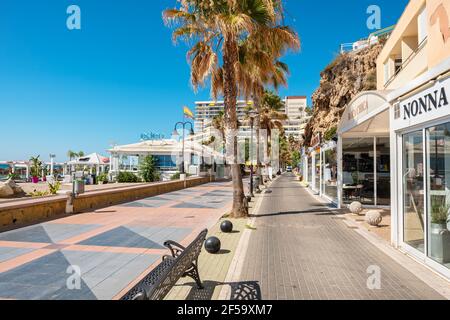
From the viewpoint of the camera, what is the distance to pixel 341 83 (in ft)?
151

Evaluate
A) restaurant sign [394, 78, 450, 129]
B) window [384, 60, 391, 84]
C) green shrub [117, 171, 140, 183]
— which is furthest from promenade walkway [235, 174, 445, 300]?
green shrub [117, 171, 140, 183]

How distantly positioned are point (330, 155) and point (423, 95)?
38.9ft

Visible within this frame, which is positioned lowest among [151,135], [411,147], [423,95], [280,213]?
[280,213]

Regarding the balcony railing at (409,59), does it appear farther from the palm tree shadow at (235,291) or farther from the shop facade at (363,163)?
the palm tree shadow at (235,291)

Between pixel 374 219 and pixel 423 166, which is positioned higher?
pixel 423 166

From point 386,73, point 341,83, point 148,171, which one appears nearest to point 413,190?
point 386,73

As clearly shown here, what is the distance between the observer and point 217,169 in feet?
149

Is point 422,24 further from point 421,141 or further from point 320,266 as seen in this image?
point 320,266

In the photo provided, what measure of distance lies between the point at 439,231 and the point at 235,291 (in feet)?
13.1

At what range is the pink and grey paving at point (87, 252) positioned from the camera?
201 inches

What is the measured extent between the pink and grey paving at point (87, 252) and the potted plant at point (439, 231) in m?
5.33

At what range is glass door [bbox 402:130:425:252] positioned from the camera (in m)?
6.68
